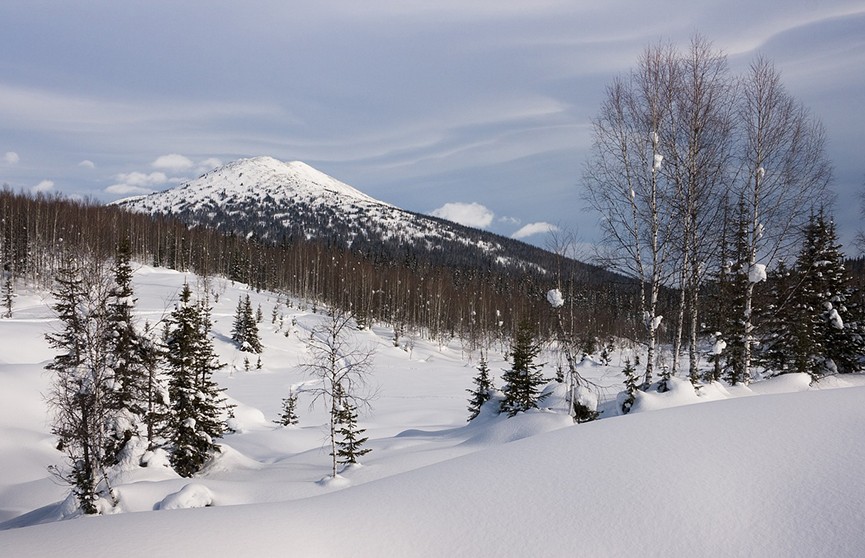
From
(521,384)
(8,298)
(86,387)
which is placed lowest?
(521,384)

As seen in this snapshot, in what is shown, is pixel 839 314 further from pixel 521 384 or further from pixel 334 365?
pixel 334 365

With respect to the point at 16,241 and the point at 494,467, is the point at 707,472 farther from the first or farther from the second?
the point at 16,241

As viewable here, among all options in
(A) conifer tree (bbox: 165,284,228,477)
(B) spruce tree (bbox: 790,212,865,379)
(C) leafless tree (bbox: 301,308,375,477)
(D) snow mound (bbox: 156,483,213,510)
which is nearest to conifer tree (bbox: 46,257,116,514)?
(A) conifer tree (bbox: 165,284,228,477)

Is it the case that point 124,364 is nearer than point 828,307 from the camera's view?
Yes

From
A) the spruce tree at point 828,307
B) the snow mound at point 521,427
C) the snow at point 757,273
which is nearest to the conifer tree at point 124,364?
the snow mound at point 521,427

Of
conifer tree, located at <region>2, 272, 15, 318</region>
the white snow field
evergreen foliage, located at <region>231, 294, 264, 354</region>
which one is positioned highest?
conifer tree, located at <region>2, 272, 15, 318</region>

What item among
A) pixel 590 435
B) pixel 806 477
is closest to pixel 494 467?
pixel 590 435

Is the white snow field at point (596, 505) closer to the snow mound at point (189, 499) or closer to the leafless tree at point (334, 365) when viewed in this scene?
the snow mound at point (189, 499)

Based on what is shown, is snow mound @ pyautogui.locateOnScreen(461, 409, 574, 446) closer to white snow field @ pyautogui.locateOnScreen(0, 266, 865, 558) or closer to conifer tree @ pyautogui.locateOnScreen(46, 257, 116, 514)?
white snow field @ pyautogui.locateOnScreen(0, 266, 865, 558)

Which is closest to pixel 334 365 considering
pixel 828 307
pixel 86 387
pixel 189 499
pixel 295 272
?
pixel 189 499

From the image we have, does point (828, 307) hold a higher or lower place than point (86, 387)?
higher

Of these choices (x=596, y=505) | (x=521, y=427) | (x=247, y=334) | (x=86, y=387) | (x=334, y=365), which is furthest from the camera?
(x=247, y=334)

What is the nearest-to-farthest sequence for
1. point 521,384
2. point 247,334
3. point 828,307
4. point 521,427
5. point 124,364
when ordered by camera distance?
point 521,427, point 124,364, point 521,384, point 828,307, point 247,334

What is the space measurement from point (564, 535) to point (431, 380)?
38688 mm
